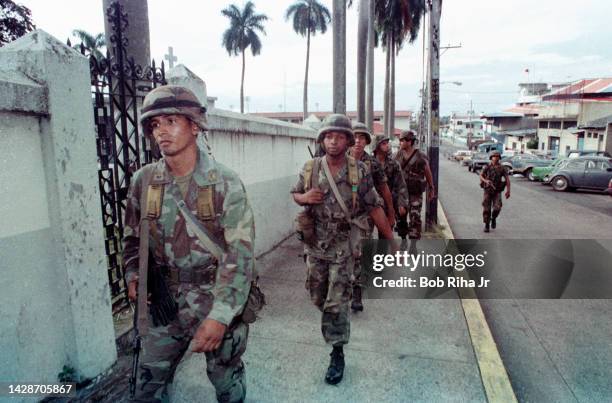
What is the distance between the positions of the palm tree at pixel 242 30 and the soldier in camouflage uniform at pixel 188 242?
46.9m

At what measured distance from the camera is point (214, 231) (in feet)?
6.78

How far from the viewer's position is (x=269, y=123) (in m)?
6.36

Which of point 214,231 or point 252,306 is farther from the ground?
point 214,231

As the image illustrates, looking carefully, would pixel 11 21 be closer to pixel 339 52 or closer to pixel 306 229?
pixel 339 52

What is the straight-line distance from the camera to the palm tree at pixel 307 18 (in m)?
46.1

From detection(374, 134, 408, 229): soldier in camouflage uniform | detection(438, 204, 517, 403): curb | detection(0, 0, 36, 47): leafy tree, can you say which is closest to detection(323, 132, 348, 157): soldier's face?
detection(438, 204, 517, 403): curb

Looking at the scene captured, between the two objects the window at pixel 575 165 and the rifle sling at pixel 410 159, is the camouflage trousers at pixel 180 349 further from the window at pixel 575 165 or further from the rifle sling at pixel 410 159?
the window at pixel 575 165

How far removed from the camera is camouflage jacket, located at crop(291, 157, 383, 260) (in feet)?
10.3

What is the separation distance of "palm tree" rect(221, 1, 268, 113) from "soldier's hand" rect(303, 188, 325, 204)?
46057 mm

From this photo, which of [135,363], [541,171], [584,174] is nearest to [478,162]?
[541,171]

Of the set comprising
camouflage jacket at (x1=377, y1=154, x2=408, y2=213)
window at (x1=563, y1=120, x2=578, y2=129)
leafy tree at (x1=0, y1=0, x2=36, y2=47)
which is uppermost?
leafy tree at (x1=0, y1=0, x2=36, y2=47)

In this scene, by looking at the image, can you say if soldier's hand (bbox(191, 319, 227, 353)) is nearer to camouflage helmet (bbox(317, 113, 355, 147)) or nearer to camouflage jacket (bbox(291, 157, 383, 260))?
camouflage jacket (bbox(291, 157, 383, 260))

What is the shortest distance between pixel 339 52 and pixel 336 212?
6369mm

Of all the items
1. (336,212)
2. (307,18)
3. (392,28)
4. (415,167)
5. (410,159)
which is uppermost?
(307,18)
